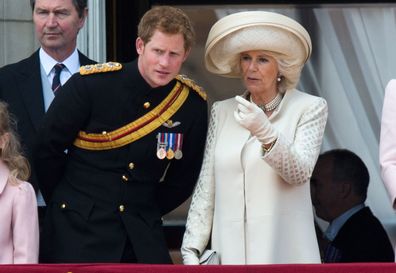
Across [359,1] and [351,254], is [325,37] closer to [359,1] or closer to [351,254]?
[359,1]

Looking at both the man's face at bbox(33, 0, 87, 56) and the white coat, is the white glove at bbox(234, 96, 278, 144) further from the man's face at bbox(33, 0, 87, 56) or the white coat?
the man's face at bbox(33, 0, 87, 56)

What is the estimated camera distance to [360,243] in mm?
7832

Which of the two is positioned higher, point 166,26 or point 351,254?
point 166,26

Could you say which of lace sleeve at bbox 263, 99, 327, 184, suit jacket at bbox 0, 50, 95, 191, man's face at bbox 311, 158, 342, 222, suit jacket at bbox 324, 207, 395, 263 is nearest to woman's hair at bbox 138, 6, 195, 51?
lace sleeve at bbox 263, 99, 327, 184

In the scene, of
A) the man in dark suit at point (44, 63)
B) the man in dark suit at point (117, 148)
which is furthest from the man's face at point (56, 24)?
the man in dark suit at point (117, 148)

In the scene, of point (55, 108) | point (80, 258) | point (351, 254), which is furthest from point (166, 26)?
Answer: point (351, 254)

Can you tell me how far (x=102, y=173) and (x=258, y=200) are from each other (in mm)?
675

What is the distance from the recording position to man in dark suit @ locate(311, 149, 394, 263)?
7809 mm

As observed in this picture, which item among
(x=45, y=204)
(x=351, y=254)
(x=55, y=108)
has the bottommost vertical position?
(x=351, y=254)

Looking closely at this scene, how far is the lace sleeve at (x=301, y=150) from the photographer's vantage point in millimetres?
6293

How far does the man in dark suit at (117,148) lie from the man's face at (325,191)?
168cm

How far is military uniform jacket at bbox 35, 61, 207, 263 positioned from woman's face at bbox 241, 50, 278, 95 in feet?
1.04

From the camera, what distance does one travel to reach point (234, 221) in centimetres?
656

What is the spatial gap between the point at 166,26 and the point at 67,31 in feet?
3.05
